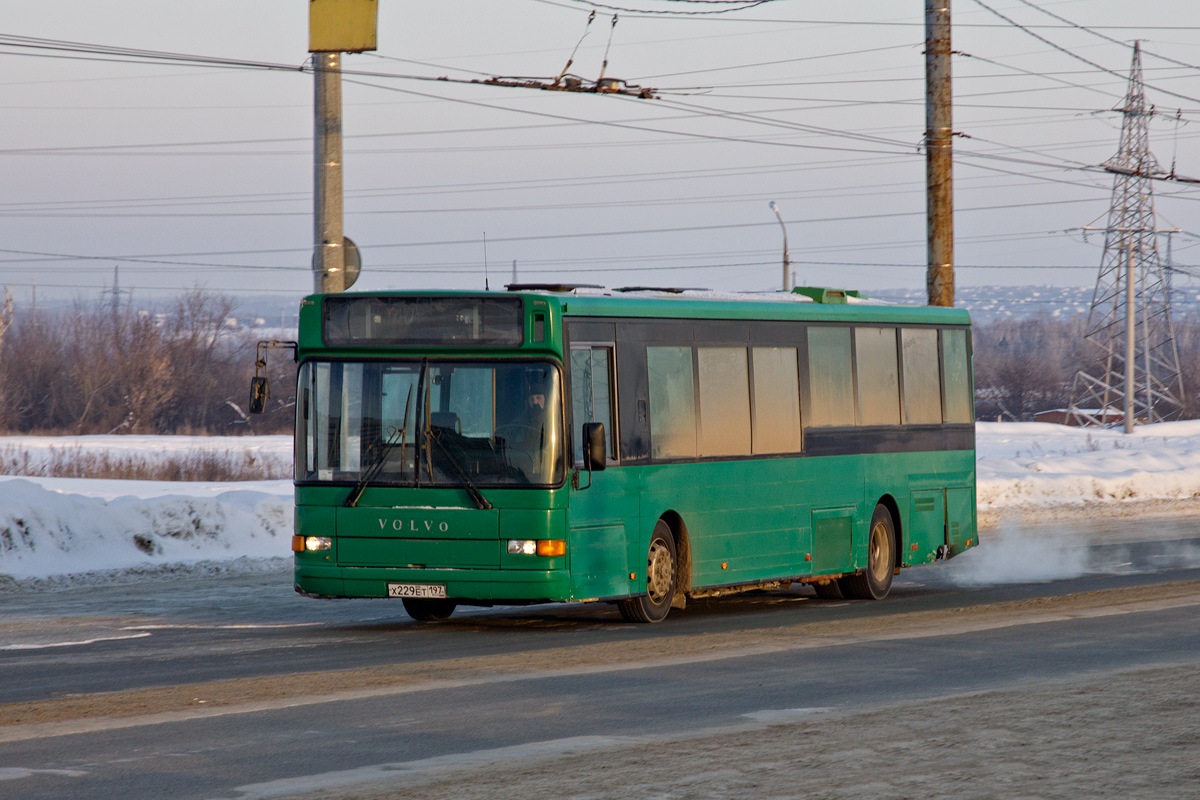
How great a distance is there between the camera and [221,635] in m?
12.7

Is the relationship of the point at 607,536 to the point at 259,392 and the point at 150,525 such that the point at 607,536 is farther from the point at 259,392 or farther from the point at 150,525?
the point at 150,525

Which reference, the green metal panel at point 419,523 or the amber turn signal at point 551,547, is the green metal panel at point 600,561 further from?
the green metal panel at point 419,523

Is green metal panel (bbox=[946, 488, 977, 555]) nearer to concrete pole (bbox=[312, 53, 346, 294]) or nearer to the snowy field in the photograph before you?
the snowy field

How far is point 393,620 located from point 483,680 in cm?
409

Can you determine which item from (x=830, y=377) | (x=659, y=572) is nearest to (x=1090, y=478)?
(x=830, y=377)

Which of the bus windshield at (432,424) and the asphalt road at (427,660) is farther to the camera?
the bus windshield at (432,424)

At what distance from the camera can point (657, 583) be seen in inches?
533

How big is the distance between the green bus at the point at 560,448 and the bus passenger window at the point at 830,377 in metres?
0.04

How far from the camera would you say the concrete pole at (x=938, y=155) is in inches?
902

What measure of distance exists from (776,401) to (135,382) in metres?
61.6

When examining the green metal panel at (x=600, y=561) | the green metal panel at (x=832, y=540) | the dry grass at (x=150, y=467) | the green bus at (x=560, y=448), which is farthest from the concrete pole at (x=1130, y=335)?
the green metal panel at (x=600, y=561)

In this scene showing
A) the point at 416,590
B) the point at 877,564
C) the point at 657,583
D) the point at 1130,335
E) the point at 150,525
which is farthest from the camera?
the point at 1130,335

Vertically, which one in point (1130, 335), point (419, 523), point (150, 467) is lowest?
point (419, 523)

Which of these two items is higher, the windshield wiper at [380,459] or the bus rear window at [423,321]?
the bus rear window at [423,321]
